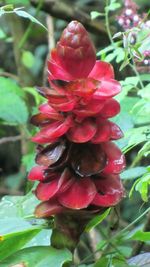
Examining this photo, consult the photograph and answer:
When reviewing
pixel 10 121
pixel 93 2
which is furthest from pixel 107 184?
pixel 93 2

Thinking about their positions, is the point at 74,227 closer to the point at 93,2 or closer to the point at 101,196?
the point at 101,196

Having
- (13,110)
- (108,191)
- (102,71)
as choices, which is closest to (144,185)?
(108,191)

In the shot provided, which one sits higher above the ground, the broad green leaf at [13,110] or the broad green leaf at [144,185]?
the broad green leaf at [144,185]

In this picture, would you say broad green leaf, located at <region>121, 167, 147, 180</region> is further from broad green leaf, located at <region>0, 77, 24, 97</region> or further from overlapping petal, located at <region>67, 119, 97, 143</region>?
broad green leaf, located at <region>0, 77, 24, 97</region>

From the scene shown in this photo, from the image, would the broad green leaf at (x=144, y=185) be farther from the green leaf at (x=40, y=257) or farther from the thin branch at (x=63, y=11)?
the thin branch at (x=63, y=11)

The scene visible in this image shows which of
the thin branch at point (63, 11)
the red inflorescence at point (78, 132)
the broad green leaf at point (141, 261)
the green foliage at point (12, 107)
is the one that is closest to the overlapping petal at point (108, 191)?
the red inflorescence at point (78, 132)

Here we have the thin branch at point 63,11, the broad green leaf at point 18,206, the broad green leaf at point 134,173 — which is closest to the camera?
the broad green leaf at point 18,206
